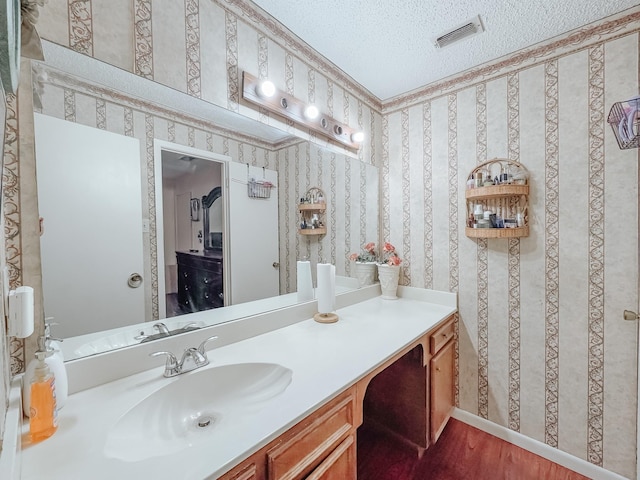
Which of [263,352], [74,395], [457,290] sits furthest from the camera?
[457,290]

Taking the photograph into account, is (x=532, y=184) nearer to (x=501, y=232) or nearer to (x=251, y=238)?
(x=501, y=232)

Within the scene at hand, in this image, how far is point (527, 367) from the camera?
1.69 metres

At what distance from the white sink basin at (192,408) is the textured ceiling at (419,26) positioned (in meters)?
1.66

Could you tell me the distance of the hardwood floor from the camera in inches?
60.1

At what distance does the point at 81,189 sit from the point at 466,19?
1.88 m

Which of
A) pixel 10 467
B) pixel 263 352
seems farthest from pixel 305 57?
pixel 10 467

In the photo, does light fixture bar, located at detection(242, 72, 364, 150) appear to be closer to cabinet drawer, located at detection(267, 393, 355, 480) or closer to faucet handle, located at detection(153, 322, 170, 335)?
faucet handle, located at detection(153, 322, 170, 335)

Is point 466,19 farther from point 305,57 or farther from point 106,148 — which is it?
point 106,148

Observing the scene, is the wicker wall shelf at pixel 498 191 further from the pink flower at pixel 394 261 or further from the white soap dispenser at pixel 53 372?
the white soap dispenser at pixel 53 372

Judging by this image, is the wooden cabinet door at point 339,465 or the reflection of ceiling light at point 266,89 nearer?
the wooden cabinet door at point 339,465

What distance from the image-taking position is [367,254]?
2.13 metres

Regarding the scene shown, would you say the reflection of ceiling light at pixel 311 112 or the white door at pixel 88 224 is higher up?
the reflection of ceiling light at pixel 311 112

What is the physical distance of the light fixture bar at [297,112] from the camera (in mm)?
1362

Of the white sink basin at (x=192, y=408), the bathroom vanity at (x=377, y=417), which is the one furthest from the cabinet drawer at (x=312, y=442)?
the white sink basin at (x=192, y=408)
